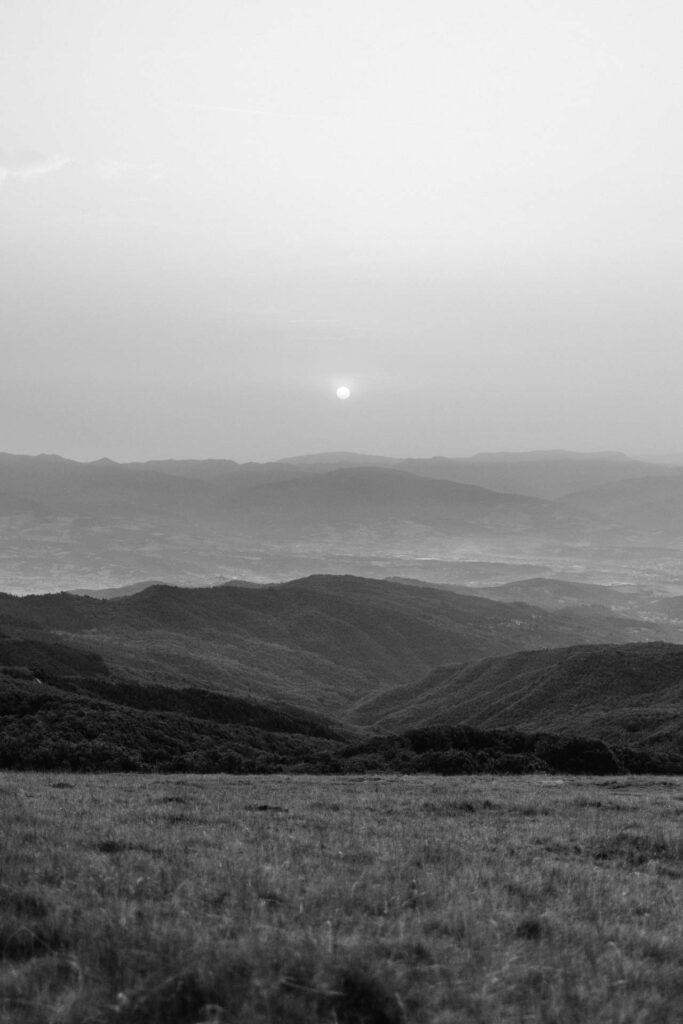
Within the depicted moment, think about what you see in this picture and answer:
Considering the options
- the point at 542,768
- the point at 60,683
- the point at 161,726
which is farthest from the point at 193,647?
the point at 542,768

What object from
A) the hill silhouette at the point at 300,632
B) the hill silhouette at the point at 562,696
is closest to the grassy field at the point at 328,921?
the hill silhouette at the point at 562,696

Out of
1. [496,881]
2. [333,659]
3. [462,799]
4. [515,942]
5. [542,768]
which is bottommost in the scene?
[333,659]

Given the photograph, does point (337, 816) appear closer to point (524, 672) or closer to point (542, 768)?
point (542, 768)

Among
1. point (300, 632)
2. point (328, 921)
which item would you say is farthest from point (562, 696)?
point (300, 632)

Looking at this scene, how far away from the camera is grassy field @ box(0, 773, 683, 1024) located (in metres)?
5.51

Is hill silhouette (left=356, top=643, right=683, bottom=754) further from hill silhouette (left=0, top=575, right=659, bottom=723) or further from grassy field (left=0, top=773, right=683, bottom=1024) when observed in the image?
grassy field (left=0, top=773, right=683, bottom=1024)

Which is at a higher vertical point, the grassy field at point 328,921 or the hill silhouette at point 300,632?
the grassy field at point 328,921

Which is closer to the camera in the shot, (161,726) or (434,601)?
(161,726)

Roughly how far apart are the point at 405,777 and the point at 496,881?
1680 cm

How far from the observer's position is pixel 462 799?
18422 millimetres

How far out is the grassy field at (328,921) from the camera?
551cm

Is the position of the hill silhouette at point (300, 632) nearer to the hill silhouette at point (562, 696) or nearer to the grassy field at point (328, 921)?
the hill silhouette at point (562, 696)

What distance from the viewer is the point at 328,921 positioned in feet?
22.4

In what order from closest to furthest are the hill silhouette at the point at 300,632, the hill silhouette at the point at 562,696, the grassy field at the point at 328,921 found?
the grassy field at the point at 328,921 → the hill silhouette at the point at 562,696 → the hill silhouette at the point at 300,632
